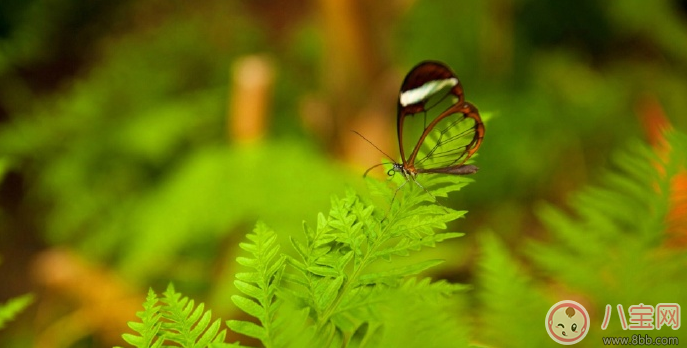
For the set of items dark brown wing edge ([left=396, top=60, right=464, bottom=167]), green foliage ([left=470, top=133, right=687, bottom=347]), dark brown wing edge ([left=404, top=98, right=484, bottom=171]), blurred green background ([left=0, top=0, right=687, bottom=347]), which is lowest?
green foliage ([left=470, top=133, right=687, bottom=347])

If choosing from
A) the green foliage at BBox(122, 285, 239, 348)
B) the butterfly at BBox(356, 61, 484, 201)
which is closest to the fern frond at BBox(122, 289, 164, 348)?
the green foliage at BBox(122, 285, 239, 348)

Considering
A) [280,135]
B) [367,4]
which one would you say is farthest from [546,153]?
[280,135]

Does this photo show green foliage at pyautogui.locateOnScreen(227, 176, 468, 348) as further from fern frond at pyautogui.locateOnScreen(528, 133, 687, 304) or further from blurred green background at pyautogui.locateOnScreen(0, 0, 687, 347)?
blurred green background at pyautogui.locateOnScreen(0, 0, 687, 347)

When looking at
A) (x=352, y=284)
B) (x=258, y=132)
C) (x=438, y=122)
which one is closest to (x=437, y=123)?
(x=438, y=122)

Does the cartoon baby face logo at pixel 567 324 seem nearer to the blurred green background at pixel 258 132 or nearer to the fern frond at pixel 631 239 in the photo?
the fern frond at pixel 631 239

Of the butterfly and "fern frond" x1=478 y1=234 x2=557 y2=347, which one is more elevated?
the butterfly

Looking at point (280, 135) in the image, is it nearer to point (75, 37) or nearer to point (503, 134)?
point (503, 134)

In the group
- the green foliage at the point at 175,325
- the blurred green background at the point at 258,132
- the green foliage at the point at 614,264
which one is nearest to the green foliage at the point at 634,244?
the green foliage at the point at 614,264
